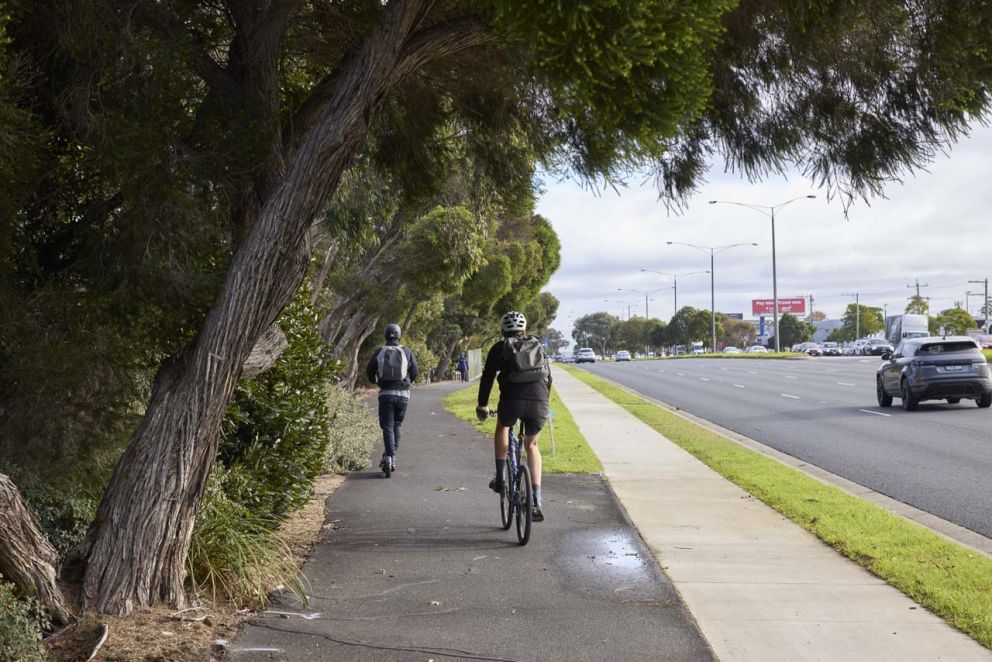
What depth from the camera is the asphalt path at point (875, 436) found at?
1116 centimetres

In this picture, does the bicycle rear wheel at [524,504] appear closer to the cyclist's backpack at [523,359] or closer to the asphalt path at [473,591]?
the asphalt path at [473,591]

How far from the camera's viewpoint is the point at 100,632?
16.8ft

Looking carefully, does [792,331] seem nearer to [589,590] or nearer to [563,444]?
[563,444]

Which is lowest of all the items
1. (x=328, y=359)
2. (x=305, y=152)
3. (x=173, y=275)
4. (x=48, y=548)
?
(x=48, y=548)

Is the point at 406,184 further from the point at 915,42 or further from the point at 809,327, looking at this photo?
the point at 809,327

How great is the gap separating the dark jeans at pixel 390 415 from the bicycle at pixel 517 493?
319 cm

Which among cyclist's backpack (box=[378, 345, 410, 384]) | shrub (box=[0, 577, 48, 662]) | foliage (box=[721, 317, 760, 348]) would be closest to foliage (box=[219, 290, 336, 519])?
shrub (box=[0, 577, 48, 662])

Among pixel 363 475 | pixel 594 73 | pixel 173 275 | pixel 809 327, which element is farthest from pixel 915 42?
pixel 809 327

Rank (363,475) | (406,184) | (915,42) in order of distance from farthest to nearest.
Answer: (363,475) < (406,184) < (915,42)

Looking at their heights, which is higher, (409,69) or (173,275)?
(409,69)

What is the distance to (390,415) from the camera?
11914mm

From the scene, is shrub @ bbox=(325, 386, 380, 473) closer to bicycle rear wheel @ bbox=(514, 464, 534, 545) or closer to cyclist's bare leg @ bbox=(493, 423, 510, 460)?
cyclist's bare leg @ bbox=(493, 423, 510, 460)

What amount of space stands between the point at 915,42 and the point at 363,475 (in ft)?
25.7

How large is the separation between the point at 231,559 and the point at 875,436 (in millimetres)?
13140
